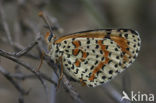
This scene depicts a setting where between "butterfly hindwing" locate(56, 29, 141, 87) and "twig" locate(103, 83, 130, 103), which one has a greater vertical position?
"butterfly hindwing" locate(56, 29, 141, 87)

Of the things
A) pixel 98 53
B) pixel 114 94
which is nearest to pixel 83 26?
pixel 98 53

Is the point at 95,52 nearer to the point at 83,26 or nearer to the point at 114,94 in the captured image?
the point at 114,94

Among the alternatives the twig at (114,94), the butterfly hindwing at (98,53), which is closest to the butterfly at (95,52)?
the butterfly hindwing at (98,53)

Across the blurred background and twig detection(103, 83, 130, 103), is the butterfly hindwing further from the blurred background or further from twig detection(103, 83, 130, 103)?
the blurred background

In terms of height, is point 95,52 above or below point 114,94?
above

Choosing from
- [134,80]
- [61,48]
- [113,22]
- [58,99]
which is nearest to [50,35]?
[61,48]

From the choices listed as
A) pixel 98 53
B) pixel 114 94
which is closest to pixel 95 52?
pixel 98 53

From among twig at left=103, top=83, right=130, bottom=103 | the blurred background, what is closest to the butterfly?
twig at left=103, top=83, right=130, bottom=103

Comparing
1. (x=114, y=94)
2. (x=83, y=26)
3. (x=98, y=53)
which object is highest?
(x=83, y=26)

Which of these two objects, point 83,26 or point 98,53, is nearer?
point 98,53
